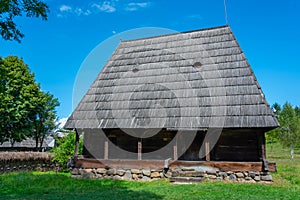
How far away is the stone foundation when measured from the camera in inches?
339

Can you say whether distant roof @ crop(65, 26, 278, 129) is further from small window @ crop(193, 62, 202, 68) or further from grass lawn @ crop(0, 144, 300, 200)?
grass lawn @ crop(0, 144, 300, 200)

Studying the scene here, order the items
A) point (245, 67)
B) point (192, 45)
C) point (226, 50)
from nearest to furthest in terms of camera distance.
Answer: point (245, 67), point (226, 50), point (192, 45)

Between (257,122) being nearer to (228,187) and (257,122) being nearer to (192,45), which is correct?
(228,187)

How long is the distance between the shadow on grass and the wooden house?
0.91m

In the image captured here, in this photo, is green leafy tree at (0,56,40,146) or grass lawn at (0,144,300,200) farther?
green leafy tree at (0,56,40,146)

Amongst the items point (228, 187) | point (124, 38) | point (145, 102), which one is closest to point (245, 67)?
point (145, 102)

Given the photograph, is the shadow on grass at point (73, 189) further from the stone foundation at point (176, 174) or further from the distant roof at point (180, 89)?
the distant roof at point (180, 89)

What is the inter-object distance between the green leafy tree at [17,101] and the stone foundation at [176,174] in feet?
39.1

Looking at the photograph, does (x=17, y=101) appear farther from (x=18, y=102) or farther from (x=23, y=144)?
(x=23, y=144)

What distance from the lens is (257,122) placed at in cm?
855

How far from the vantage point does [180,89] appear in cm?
1075

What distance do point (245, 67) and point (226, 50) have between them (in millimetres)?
1443

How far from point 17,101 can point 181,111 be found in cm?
1559

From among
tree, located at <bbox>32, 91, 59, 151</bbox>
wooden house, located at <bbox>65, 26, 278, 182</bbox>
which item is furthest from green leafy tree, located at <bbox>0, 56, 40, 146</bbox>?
wooden house, located at <bbox>65, 26, 278, 182</bbox>
